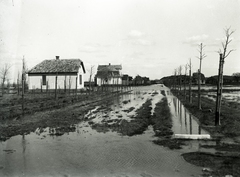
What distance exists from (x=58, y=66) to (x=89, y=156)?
40.0 m

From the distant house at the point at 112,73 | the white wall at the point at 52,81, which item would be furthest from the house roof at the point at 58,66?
the distant house at the point at 112,73

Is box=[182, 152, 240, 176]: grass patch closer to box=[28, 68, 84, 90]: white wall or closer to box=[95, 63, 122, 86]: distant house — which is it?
box=[28, 68, 84, 90]: white wall

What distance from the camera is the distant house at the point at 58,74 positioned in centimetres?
4350

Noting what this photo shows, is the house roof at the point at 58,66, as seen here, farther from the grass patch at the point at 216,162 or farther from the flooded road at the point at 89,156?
the grass patch at the point at 216,162

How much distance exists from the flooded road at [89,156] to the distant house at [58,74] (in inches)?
1329

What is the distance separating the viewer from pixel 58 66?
45156 mm

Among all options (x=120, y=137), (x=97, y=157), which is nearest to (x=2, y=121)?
(x=120, y=137)

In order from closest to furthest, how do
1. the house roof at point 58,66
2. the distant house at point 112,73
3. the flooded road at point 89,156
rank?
the flooded road at point 89,156, the house roof at point 58,66, the distant house at point 112,73

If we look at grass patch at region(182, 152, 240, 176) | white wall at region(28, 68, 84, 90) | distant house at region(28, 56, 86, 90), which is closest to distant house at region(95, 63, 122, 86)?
distant house at region(28, 56, 86, 90)

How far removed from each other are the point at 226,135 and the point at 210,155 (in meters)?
3.12

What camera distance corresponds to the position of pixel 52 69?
146 feet

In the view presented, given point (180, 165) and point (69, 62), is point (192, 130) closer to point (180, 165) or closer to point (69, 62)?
point (180, 165)

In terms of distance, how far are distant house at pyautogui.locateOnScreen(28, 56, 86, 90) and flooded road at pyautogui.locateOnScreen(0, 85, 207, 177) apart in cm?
3375

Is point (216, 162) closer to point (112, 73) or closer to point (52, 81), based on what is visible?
point (52, 81)
